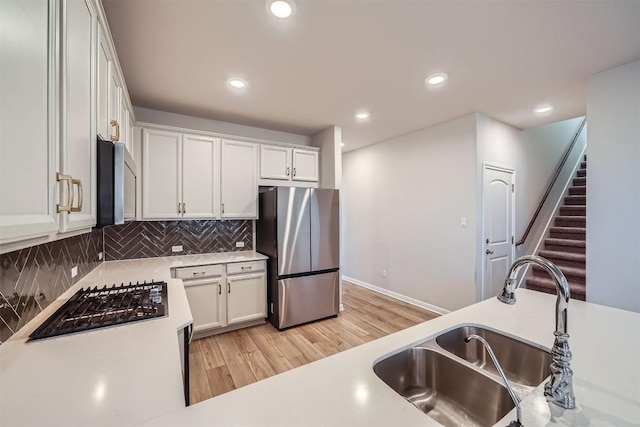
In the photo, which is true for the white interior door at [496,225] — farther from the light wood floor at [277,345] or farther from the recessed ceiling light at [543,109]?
the light wood floor at [277,345]

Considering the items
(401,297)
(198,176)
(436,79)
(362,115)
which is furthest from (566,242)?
(198,176)

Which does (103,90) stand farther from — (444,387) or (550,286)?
(550,286)

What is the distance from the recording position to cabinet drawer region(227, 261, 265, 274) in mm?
2949

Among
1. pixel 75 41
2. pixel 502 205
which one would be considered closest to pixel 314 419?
pixel 75 41

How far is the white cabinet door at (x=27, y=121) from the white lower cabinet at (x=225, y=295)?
212cm

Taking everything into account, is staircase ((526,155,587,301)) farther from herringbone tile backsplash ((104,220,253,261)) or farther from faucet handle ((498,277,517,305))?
herringbone tile backsplash ((104,220,253,261))

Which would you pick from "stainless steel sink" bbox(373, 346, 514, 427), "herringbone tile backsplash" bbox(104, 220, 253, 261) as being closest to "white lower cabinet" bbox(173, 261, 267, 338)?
"herringbone tile backsplash" bbox(104, 220, 253, 261)

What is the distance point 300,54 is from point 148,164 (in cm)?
201

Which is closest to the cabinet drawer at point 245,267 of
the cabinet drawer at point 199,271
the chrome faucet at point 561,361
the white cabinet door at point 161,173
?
the cabinet drawer at point 199,271

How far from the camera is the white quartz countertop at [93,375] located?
729 millimetres

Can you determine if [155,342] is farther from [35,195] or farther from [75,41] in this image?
[75,41]

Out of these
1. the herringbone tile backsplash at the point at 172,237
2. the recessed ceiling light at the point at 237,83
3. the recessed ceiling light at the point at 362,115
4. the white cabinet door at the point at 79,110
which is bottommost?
the herringbone tile backsplash at the point at 172,237

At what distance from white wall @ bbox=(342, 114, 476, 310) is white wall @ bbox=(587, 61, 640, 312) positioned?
103 centimetres

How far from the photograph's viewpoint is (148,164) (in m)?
2.80
